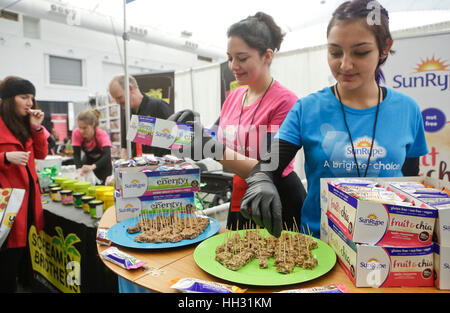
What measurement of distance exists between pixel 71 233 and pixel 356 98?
6.39ft

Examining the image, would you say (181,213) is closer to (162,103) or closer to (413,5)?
(413,5)

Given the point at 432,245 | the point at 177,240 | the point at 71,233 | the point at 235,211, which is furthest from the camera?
the point at 71,233

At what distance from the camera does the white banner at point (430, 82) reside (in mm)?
2475

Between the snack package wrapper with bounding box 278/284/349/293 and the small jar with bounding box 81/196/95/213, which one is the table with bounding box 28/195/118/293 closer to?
the small jar with bounding box 81/196/95/213

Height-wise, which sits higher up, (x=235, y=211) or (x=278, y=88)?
(x=278, y=88)

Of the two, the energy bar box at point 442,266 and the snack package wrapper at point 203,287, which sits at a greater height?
the energy bar box at point 442,266

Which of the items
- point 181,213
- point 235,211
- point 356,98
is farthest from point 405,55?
point 181,213

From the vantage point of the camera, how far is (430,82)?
2504 millimetres

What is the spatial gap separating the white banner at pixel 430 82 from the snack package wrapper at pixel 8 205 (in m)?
3.03

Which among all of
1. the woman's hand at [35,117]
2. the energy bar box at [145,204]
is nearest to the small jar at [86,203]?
the woman's hand at [35,117]

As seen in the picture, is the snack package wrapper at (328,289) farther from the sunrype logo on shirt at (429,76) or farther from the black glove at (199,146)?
the sunrype logo on shirt at (429,76)

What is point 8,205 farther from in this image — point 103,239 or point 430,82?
point 430,82

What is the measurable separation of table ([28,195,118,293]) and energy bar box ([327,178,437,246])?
1546 millimetres

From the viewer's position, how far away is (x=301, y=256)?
829 mm
